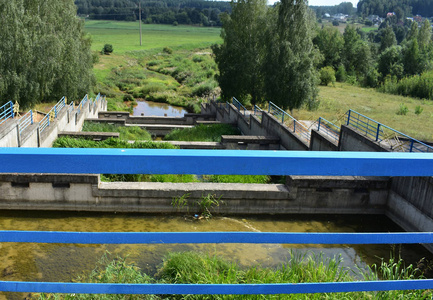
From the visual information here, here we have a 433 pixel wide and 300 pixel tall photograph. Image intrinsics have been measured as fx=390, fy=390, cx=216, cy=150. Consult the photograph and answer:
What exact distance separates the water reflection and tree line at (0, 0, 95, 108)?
11.5 metres

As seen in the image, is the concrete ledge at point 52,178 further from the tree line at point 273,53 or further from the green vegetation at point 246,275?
the tree line at point 273,53

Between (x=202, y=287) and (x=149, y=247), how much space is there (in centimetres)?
711

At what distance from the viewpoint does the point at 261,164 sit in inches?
63.8

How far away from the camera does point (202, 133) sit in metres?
20.2

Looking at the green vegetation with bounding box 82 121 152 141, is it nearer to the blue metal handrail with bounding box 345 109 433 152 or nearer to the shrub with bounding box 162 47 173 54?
the blue metal handrail with bounding box 345 109 433 152

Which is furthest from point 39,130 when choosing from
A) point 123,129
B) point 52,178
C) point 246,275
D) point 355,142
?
point 246,275

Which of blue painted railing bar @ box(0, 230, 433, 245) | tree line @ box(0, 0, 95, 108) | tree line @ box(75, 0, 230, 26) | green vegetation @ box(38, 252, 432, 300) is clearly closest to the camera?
blue painted railing bar @ box(0, 230, 433, 245)

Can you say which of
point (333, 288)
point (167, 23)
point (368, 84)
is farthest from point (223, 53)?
point (167, 23)

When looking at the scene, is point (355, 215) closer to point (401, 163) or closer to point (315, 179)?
point (315, 179)

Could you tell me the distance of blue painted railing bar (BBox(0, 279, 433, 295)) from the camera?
1810 millimetres

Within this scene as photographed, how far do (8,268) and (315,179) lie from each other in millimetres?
7899

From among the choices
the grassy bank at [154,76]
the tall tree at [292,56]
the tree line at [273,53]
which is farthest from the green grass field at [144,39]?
the tall tree at [292,56]

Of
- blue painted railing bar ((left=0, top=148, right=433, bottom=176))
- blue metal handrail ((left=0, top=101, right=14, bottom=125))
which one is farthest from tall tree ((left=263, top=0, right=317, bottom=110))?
blue painted railing bar ((left=0, top=148, right=433, bottom=176))

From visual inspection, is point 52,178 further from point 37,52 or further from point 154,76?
point 154,76
